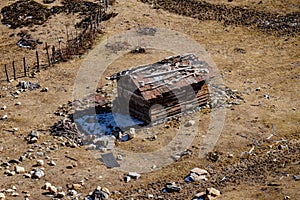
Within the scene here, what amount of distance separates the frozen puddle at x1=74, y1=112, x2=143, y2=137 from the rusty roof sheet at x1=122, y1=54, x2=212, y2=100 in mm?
1543

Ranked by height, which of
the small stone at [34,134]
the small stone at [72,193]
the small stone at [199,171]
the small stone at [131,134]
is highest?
the small stone at [131,134]

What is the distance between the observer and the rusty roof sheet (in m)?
19.0

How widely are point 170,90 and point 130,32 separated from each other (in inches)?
386

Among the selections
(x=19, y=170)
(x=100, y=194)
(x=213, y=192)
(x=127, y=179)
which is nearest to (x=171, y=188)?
(x=213, y=192)

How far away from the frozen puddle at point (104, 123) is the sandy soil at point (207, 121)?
992 millimetres

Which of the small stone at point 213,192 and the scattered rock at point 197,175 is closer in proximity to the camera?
the small stone at point 213,192

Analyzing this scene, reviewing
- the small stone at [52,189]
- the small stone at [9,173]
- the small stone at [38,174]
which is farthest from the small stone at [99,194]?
the small stone at [9,173]

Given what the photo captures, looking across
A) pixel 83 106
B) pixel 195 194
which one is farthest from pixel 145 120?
pixel 195 194

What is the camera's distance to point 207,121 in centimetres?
1980

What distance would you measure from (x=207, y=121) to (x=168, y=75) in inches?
93.2

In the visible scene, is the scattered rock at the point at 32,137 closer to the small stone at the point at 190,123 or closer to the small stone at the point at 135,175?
the small stone at the point at 135,175

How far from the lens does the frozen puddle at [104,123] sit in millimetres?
19109

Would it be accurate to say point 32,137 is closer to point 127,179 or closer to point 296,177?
point 127,179

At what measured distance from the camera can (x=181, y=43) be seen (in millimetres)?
27375
